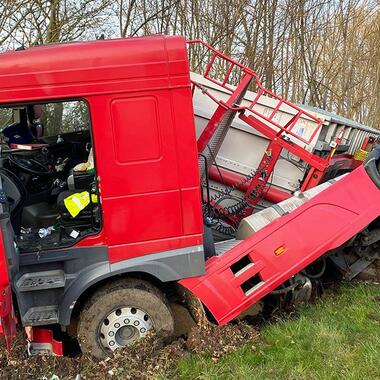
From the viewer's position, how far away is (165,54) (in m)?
3.59

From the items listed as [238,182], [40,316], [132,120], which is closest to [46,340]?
[40,316]

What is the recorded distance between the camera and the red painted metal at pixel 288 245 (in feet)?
12.9

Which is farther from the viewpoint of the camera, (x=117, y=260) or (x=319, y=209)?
(x=319, y=209)

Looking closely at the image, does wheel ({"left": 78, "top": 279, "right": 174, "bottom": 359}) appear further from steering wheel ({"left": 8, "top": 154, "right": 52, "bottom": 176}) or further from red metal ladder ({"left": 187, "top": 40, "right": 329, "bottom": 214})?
red metal ladder ({"left": 187, "top": 40, "right": 329, "bottom": 214})

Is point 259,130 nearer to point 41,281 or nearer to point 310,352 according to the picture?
point 310,352

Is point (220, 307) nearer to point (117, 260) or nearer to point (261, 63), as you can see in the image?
point (117, 260)

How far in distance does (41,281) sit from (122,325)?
2.42 ft

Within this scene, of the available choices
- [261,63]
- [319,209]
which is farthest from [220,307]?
[261,63]

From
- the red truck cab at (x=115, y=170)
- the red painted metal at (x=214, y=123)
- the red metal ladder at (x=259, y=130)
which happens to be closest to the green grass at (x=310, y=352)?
the red truck cab at (x=115, y=170)

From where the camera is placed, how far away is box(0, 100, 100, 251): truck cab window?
3.86 metres

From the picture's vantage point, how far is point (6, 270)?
3383 millimetres

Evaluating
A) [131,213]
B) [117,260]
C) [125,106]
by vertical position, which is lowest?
[117,260]

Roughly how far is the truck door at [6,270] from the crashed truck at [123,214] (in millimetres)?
11

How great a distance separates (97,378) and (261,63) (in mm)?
10849
